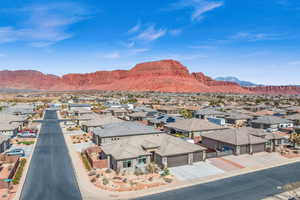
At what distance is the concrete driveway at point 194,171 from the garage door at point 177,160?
60 cm

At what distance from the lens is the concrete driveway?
2758 centimetres

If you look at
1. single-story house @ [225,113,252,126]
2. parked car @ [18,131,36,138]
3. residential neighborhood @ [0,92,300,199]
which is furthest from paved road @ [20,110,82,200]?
single-story house @ [225,113,252,126]

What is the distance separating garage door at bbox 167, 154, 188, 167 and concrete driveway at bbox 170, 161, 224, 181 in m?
0.60

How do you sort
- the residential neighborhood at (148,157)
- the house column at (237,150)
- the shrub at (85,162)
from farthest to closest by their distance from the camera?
the house column at (237,150) < the shrub at (85,162) < the residential neighborhood at (148,157)

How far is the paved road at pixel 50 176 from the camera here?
22.5m

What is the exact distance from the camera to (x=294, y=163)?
3312 centimetres

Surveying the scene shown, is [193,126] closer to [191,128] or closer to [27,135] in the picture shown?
[191,128]

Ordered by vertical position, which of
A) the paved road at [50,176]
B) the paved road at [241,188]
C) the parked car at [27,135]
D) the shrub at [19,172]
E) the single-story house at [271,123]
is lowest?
the paved road at [241,188]

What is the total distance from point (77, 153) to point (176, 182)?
761 inches

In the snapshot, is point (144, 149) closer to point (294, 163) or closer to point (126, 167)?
point (126, 167)

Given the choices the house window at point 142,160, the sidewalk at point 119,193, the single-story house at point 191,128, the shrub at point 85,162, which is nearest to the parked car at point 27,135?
the shrub at point 85,162

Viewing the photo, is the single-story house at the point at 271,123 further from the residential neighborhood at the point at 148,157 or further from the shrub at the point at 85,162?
the shrub at the point at 85,162

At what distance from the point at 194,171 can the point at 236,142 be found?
38.2ft

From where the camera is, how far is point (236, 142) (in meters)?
36.7
